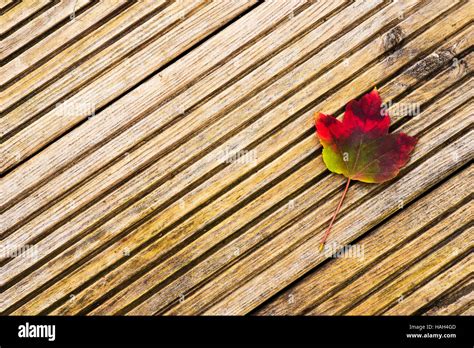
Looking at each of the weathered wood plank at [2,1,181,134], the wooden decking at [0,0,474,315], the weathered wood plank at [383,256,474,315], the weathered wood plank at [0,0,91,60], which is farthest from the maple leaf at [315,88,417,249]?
the weathered wood plank at [0,0,91,60]

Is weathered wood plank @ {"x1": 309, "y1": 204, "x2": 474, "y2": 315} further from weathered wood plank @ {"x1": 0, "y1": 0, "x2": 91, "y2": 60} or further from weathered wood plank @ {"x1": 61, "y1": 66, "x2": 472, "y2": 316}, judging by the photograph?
weathered wood plank @ {"x1": 0, "y1": 0, "x2": 91, "y2": 60}

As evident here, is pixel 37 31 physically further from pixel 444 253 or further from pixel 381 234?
pixel 444 253

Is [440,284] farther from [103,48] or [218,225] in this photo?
[103,48]

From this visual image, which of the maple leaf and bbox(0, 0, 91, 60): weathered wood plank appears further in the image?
bbox(0, 0, 91, 60): weathered wood plank

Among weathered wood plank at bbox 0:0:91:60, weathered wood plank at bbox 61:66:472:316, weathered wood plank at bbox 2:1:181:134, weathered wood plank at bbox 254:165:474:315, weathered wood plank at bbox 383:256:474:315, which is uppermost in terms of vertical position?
weathered wood plank at bbox 0:0:91:60

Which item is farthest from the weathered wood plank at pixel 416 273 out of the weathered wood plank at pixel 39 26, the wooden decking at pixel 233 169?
the weathered wood plank at pixel 39 26

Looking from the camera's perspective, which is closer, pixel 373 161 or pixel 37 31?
pixel 373 161
